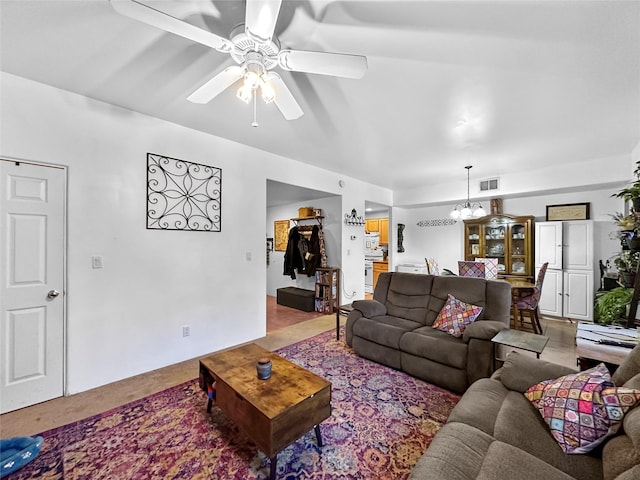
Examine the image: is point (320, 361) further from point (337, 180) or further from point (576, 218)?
point (576, 218)

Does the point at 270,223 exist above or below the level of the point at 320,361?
above

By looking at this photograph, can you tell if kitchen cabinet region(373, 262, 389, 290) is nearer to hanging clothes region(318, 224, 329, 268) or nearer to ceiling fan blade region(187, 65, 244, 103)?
hanging clothes region(318, 224, 329, 268)

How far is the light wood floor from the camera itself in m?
1.91

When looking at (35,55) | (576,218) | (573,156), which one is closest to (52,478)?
(35,55)

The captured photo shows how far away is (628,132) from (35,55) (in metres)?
5.41

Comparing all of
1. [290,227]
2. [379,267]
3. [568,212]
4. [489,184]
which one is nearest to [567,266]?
[568,212]

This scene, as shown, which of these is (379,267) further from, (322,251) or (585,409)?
(585,409)

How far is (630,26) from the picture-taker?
153cm

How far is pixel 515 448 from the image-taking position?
43.9 inches

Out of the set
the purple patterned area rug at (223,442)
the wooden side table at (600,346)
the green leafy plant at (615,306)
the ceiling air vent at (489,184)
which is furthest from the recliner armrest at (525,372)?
the ceiling air vent at (489,184)

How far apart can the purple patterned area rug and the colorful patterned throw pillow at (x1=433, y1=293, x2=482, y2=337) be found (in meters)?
0.55

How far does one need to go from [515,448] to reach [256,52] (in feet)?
7.34

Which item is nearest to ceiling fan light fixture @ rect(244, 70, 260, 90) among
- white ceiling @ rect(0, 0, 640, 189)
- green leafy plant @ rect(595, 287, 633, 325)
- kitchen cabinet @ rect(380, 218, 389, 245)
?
white ceiling @ rect(0, 0, 640, 189)

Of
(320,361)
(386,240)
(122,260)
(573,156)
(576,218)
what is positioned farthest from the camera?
(386,240)
